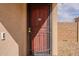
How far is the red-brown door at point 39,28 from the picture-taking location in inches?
203

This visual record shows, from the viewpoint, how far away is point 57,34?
520 cm

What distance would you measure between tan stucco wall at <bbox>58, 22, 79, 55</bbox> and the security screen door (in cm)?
30

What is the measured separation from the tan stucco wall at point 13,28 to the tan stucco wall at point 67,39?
87 cm

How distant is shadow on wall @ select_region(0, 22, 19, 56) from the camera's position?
15.3 feet

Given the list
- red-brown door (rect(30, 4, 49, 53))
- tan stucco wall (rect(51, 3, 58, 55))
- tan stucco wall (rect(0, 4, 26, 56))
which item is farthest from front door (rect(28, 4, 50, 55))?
tan stucco wall (rect(0, 4, 26, 56))

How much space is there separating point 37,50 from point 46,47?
238 millimetres

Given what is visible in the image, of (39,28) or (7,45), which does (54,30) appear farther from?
(7,45)

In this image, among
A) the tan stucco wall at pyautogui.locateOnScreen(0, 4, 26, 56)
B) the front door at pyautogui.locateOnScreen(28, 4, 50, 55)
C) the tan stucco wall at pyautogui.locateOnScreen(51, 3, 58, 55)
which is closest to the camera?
the tan stucco wall at pyautogui.locateOnScreen(0, 4, 26, 56)

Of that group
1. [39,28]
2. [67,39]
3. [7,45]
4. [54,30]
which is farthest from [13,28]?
[67,39]

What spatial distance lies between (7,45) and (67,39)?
1401 mm

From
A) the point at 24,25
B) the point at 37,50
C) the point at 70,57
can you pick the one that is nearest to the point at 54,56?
the point at 70,57

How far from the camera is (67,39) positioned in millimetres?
5082

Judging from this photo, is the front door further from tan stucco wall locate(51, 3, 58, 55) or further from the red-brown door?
tan stucco wall locate(51, 3, 58, 55)

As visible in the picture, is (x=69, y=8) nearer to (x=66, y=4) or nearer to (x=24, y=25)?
(x=66, y=4)
